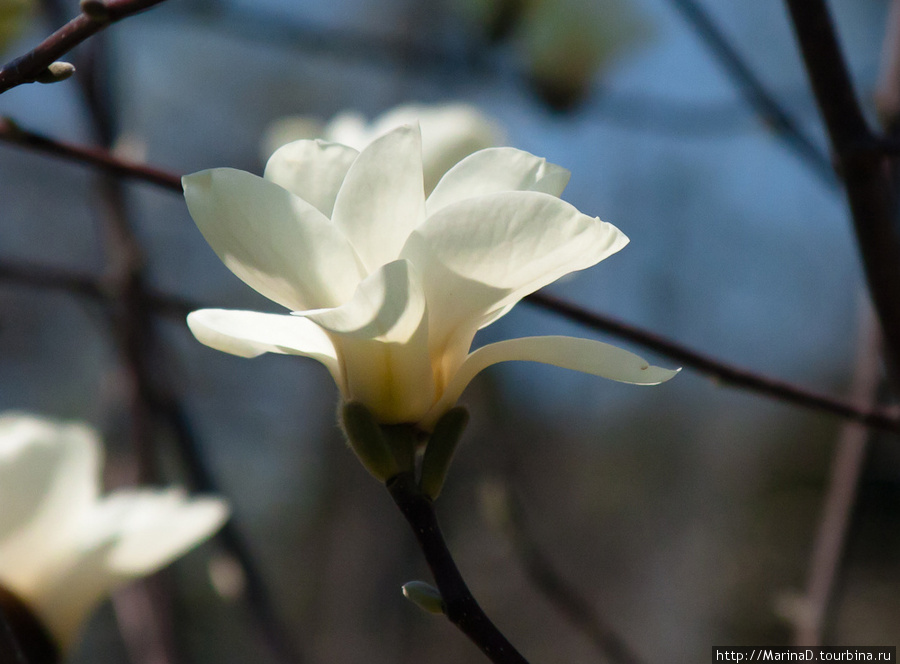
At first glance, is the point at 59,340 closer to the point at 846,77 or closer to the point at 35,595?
the point at 35,595

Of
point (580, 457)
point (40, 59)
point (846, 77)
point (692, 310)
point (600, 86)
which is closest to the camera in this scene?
point (40, 59)

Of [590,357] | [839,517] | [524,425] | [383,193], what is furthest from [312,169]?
[524,425]

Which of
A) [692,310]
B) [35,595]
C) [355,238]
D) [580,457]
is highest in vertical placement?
[355,238]

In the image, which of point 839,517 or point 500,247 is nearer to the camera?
point 500,247

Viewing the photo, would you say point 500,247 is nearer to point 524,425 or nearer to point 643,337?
point 643,337

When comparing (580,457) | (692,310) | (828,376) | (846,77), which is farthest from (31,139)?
(828,376)
